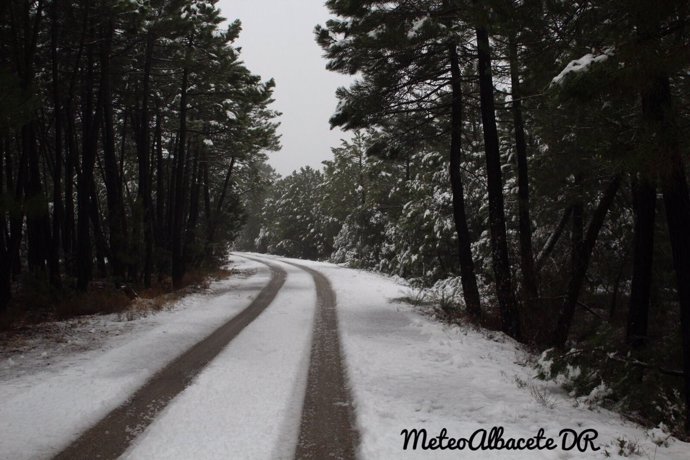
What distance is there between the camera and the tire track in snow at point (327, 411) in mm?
4574

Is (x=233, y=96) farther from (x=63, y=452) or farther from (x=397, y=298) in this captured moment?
(x=63, y=452)

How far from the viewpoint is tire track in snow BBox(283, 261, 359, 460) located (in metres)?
4.57

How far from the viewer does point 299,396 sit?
20.0ft

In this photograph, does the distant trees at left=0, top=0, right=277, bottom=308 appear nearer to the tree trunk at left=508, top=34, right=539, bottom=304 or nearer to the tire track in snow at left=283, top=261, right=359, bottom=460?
the tire track in snow at left=283, top=261, right=359, bottom=460

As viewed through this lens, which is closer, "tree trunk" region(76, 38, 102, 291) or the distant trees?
the distant trees

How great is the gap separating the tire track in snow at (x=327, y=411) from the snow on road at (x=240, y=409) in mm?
135

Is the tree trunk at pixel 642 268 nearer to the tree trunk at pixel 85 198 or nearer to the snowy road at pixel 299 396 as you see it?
the snowy road at pixel 299 396

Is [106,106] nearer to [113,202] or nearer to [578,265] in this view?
[113,202]

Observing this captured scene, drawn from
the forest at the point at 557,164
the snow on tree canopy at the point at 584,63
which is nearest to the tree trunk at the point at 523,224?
the forest at the point at 557,164

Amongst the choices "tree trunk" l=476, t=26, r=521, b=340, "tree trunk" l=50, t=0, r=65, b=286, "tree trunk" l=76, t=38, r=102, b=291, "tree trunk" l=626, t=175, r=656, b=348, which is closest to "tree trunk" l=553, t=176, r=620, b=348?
"tree trunk" l=476, t=26, r=521, b=340

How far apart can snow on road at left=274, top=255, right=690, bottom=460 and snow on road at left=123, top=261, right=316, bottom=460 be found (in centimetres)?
92

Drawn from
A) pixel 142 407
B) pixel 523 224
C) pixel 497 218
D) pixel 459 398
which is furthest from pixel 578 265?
pixel 142 407

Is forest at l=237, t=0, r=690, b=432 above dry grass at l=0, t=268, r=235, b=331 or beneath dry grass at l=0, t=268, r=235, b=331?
above

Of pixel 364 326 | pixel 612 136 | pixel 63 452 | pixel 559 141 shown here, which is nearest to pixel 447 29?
pixel 559 141
